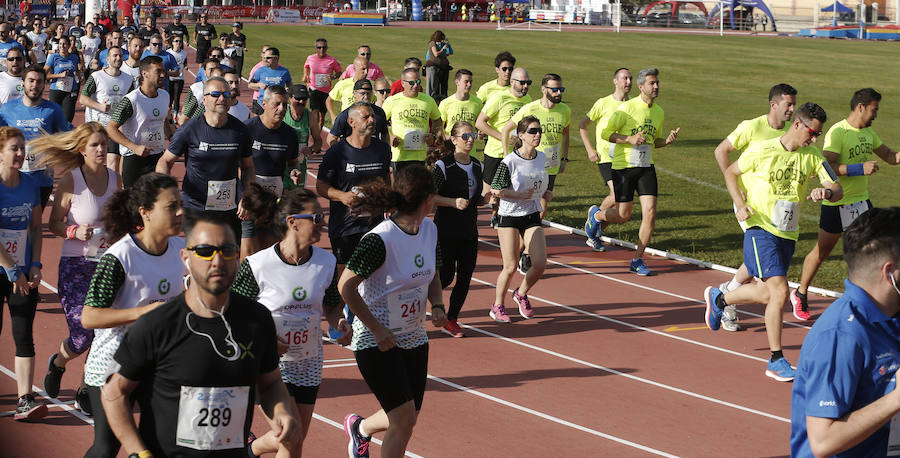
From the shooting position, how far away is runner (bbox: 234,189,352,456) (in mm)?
5859

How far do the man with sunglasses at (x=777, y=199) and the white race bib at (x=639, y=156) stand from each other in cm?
314

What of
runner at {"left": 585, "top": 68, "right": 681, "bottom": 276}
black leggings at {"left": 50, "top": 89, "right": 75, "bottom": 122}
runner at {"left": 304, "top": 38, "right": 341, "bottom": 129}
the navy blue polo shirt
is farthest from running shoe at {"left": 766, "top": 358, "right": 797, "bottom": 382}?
black leggings at {"left": 50, "top": 89, "right": 75, "bottom": 122}

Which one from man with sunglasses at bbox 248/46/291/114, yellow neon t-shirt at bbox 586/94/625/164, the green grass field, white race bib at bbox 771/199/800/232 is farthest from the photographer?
man with sunglasses at bbox 248/46/291/114

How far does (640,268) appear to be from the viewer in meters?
13.1

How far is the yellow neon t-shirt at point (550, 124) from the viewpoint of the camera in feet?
41.8

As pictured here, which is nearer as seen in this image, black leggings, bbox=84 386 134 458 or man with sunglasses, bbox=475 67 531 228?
black leggings, bbox=84 386 134 458

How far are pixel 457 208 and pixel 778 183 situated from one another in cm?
278

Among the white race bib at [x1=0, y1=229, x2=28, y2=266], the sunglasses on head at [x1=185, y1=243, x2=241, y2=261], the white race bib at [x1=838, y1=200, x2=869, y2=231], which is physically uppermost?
the sunglasses on head at [x1=185, y1=243, x2=241, y2=261]

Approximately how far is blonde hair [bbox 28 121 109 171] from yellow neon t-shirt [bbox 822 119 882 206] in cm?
724

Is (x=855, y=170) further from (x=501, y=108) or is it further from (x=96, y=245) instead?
(x=96, y=245)

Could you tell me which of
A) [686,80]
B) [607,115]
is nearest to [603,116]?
[607,115]

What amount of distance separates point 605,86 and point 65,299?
96.8 ft

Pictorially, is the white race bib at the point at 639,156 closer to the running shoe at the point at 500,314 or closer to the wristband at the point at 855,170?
the wristband at the point at 855,170

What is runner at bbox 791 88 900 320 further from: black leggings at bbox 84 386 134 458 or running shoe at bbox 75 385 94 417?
black leggings at bbox 84 386 134 458
